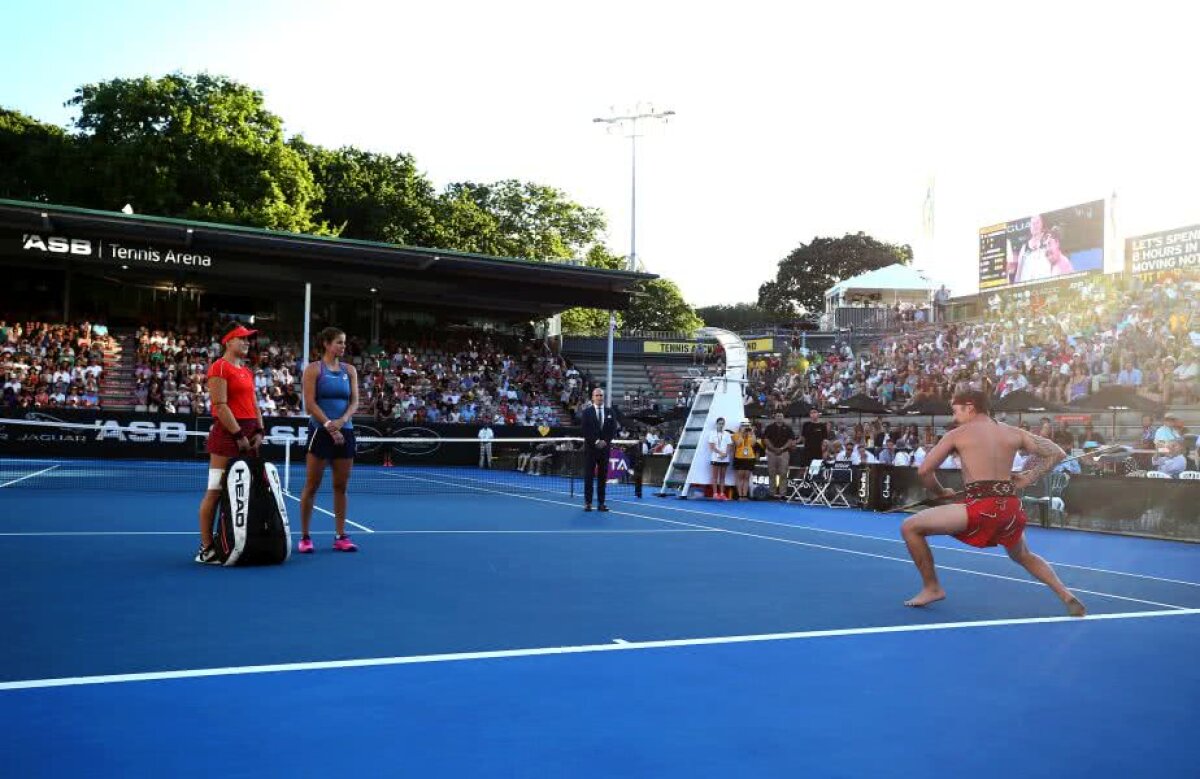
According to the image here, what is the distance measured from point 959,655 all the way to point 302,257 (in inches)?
1221

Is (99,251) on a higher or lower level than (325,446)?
higher

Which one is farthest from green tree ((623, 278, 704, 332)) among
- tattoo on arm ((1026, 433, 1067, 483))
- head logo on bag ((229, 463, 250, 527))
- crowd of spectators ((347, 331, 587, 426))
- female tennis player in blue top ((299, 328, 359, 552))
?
tattoo on arm ((1026, 433, 1067, 483))

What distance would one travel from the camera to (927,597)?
24.1 ft

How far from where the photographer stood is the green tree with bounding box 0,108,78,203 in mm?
45094

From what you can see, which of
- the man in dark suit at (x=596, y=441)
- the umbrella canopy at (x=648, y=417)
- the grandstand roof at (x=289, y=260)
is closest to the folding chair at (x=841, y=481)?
the man in dark suit at (x=596, y=441)

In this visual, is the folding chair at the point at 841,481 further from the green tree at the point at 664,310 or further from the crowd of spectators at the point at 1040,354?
the green tree at the point at 664,310

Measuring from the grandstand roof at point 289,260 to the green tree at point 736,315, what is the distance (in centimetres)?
6487

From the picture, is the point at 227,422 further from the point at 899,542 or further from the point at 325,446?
the point at 899,542

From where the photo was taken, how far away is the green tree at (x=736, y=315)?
10400cm

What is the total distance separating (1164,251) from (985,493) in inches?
1412

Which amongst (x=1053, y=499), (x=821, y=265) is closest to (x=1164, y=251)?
(x=1053, y=499)

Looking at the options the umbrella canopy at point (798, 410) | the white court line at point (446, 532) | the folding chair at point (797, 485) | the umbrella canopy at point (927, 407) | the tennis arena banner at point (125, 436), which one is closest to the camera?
the white court line at point (446, 532)

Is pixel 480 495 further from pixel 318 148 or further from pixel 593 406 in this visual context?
pixel 318 148

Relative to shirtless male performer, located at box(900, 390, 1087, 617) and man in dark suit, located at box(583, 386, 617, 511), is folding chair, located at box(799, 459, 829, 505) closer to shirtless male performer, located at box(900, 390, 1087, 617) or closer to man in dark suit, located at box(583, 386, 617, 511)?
man in dark suit, located at box(583, 386, 617, 511)
